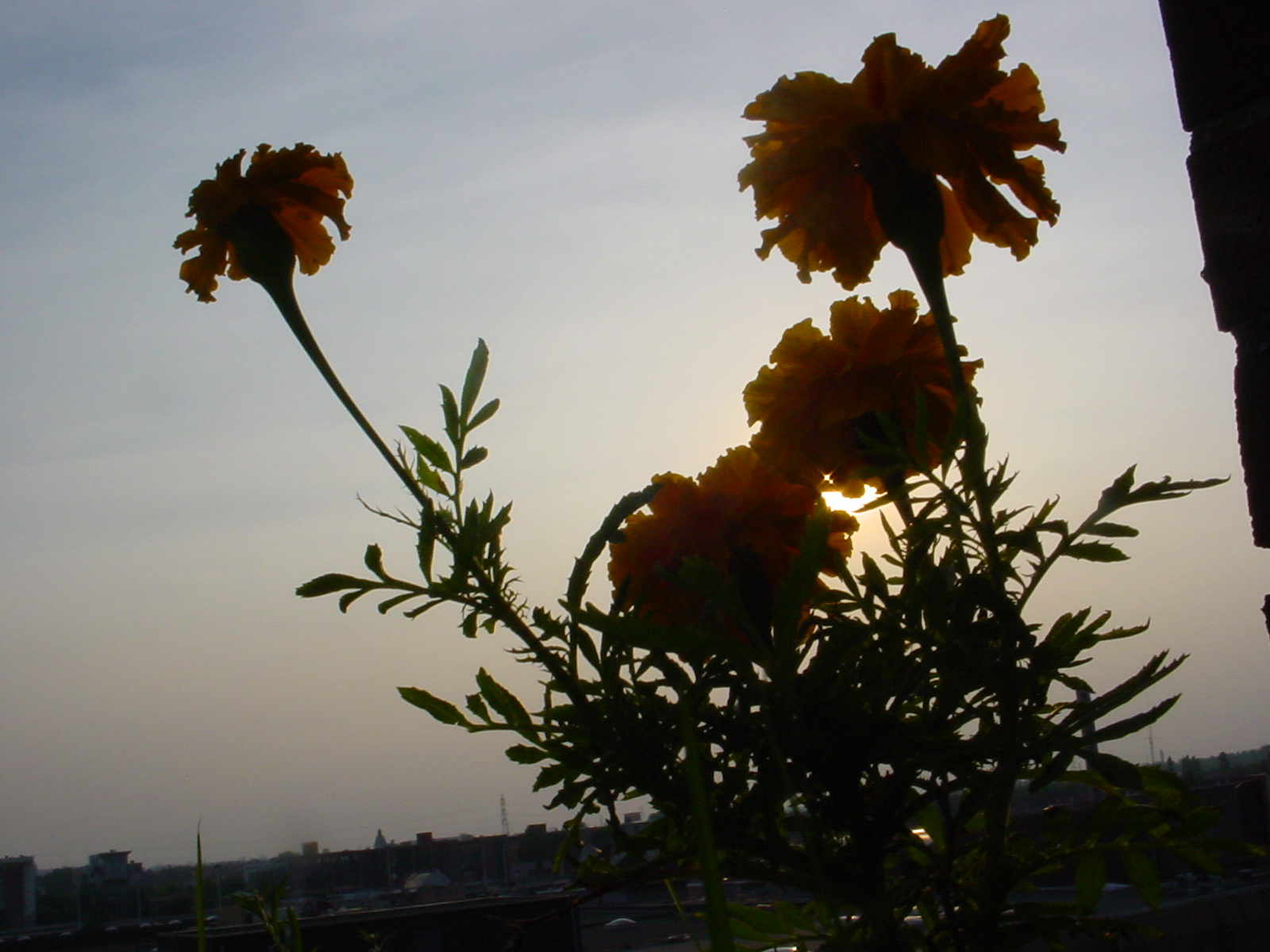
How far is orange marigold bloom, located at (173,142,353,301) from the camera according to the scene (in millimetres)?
700

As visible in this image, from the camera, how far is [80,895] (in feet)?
21.5

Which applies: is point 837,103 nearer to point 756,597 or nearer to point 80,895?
point 756,597

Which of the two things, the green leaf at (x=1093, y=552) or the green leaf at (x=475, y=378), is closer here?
Answer: the green leaf at (x=1093, y=552)

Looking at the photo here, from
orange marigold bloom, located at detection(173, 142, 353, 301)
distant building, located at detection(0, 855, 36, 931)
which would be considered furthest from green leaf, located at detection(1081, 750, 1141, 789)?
distant building, located at detection(0, 855, 36, 931)

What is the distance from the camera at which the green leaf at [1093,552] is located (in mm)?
520

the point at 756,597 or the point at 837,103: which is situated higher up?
the point at 837,103

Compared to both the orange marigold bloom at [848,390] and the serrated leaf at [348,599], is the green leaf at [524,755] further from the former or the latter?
the orange marigold bloom at [848,390]

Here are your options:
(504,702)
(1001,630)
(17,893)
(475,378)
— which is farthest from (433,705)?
(17,893)

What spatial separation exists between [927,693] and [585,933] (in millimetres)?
29556

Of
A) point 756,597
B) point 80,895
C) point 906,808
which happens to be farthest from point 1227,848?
point 80,895

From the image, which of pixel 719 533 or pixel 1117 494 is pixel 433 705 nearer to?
pixel 719 533

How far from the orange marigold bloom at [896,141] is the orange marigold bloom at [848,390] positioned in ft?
0.25

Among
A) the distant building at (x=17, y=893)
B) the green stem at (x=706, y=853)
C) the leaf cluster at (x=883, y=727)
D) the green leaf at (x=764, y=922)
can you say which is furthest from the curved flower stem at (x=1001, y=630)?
the distant building at (x=17, y=893)

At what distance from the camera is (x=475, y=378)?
2.09 ft
